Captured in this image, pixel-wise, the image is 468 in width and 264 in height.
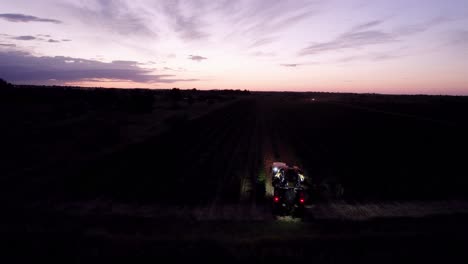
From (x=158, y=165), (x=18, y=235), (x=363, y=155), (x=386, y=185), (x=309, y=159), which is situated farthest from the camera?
(x=363, y=155)

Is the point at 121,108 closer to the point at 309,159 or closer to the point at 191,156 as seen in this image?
the point at 191,156

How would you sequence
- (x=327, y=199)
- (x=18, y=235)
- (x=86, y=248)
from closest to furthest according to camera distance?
(x=86, y=248) < (x=18, y=235) < (x=327, y=199)

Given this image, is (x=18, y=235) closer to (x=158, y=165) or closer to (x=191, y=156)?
(x=158, y=165)

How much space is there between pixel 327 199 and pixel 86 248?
31.3 feet

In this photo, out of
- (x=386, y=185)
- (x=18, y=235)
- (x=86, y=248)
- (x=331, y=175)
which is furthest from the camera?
(x=331, y=175)

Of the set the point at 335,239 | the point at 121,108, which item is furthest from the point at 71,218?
the point at 121,108

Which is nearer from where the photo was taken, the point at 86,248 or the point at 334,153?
the point at 86,248

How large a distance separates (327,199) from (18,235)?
11.1 m

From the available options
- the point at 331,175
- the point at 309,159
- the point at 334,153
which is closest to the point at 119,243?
the point at 331,175

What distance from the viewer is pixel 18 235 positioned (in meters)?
9.96

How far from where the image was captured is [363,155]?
24.0 m

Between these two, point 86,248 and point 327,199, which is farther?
A: point 327,199

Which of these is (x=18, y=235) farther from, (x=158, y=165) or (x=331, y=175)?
(x=331, y=175)

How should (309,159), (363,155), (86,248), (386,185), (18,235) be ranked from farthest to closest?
(363,155) < (309,159) < (386,185) < (18,235) < (86,248)
